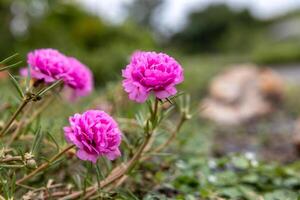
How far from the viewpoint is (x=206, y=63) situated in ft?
40.7

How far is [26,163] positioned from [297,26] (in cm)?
2587

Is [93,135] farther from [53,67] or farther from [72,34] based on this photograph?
[72,34]

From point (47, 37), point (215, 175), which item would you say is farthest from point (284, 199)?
point (47, 37)

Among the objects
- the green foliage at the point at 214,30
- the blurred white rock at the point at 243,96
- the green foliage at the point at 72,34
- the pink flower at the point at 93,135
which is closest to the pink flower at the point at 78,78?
the pink flower at the point at 93,135

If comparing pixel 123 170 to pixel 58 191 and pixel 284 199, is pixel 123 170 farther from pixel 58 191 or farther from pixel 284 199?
pixel 284 199

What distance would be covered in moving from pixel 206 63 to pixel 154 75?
1142 cm

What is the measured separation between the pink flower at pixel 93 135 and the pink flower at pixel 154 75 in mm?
103

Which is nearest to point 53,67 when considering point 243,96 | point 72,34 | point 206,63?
point 243,96

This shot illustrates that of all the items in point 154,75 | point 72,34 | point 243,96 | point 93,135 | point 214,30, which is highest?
point 214,30

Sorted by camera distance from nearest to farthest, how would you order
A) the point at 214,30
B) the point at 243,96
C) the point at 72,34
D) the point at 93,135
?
1. the point at 93,135
2. the point at 243,96
3. the point at 72,34
4. the point at 214,30

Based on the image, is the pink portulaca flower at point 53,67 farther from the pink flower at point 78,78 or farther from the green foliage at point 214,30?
the green foliage at point 214,30

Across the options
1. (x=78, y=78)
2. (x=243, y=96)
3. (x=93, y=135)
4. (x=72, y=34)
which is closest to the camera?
(x=93, y=135)

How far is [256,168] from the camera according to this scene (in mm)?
1993

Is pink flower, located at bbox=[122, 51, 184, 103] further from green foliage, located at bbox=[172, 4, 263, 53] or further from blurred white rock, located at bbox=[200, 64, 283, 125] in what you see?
green foliage, located at bbox=[172, 4, 263, 53]
